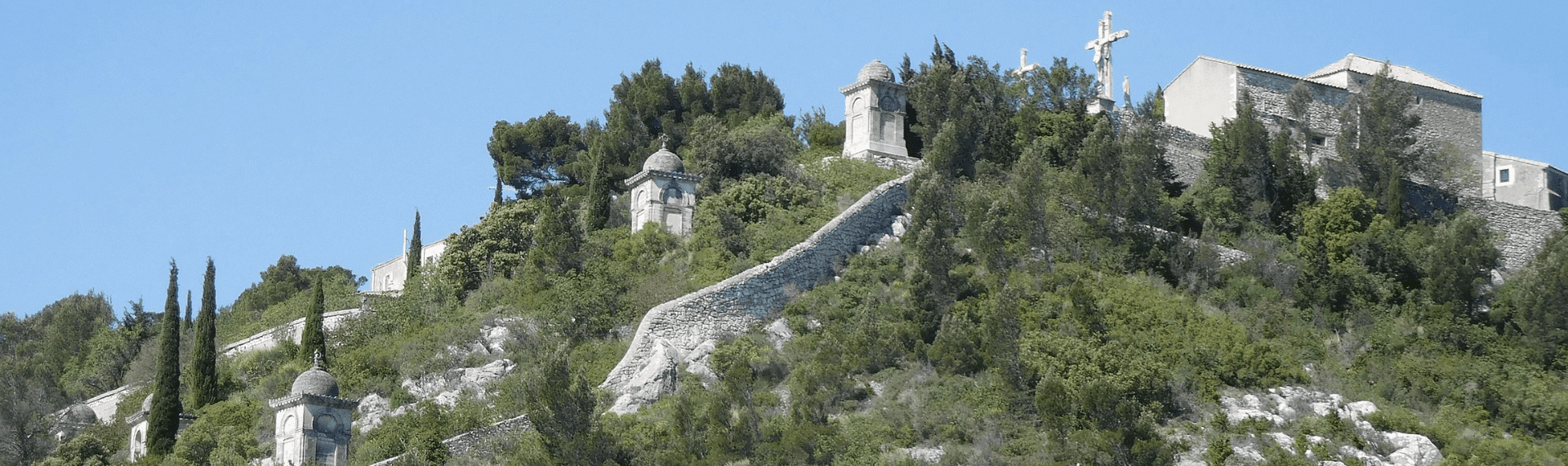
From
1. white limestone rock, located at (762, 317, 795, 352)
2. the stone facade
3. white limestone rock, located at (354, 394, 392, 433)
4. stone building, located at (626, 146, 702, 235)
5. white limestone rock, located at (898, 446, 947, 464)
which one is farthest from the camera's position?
the stone facade

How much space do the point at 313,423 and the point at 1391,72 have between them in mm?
27462

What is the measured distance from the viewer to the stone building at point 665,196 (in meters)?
42.7

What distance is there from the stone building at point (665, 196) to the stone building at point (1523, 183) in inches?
699

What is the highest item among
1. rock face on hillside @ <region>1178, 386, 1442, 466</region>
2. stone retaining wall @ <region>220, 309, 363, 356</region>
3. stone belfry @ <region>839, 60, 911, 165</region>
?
stone belfry @ <region>839, 60, 911, 165</region>

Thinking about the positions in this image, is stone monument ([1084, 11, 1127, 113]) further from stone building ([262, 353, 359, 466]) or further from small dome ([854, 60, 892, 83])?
stone building ([262, 353, 359, 466])

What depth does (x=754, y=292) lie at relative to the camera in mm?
38375

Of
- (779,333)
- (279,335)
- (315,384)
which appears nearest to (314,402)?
(315,384)

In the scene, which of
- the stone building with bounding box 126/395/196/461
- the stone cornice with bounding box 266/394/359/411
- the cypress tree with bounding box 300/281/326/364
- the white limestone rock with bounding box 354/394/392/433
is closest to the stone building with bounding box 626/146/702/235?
the cypress tree with bounding box 300/281/326/364

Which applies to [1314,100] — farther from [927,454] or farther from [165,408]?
[165,408]

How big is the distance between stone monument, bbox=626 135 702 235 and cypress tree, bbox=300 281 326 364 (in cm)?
619

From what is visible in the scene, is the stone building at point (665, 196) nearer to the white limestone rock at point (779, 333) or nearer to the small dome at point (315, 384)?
the white limestone rock at point (779, 333)

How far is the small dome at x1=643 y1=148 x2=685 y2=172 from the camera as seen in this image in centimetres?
4303

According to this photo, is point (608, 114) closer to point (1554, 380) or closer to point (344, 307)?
point (344, 307)

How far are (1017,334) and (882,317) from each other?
2824mm
